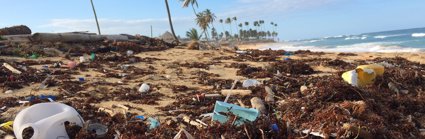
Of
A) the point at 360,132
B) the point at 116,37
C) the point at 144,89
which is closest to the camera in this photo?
the point at 360,132

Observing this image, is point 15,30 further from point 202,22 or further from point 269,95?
point 202,22

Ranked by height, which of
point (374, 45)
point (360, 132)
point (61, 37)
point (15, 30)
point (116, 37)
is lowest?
point (374, 45)

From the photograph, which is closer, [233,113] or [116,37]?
[233,113]

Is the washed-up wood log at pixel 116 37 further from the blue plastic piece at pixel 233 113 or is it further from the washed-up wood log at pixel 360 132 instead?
the washed-up wood log at pixel 360 132

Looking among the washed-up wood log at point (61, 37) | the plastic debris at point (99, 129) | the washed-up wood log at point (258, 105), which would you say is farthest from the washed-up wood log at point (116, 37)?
the plastic debris at point (99, 129)

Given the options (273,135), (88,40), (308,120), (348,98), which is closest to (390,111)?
(348,98)

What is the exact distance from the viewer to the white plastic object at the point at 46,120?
4051 mm

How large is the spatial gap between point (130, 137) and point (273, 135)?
1518 millimetres

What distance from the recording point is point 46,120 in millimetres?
4117

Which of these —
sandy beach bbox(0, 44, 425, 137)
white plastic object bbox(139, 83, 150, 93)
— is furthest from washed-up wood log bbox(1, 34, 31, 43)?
white plastic object bbox(139, 83, 150, 93)

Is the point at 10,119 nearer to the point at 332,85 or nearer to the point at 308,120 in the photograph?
the point at 308,120

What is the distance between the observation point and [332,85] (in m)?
5.23

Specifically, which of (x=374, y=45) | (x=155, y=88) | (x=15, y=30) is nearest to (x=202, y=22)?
(x=374, y=45)

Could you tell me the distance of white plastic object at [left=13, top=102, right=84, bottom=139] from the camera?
4.05 m
